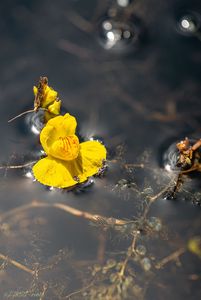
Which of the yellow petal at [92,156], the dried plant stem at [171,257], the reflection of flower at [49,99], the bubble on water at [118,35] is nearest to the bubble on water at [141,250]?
the dried plant stem at [171,257]

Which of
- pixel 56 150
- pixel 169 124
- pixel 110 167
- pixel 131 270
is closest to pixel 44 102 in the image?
pixel 56 150

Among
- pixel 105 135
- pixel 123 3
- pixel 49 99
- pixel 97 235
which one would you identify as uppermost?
pixel 123 3

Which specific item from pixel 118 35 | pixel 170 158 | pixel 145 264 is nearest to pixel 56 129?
pixel 170 158

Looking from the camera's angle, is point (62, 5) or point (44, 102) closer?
point (44, 102)

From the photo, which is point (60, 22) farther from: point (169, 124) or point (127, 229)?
point (127, 229)

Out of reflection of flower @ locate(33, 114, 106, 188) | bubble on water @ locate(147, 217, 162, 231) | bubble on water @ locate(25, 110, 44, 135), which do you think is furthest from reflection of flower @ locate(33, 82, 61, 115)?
bubble on water @ locate(147, 217, 162, 231)

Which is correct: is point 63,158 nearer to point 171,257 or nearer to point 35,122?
point 35,122
